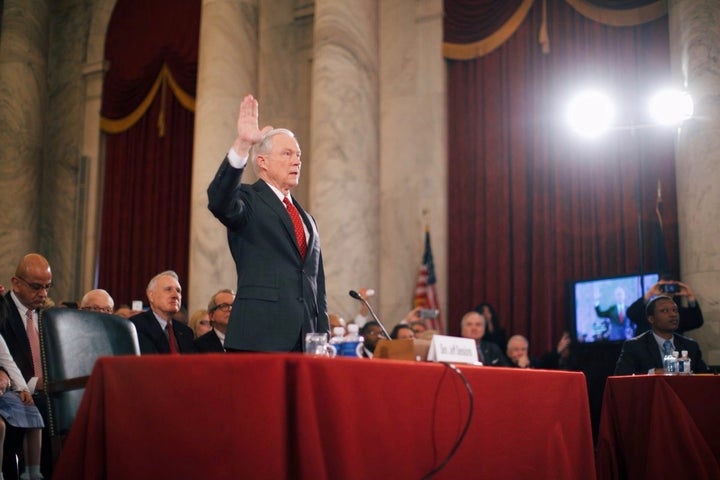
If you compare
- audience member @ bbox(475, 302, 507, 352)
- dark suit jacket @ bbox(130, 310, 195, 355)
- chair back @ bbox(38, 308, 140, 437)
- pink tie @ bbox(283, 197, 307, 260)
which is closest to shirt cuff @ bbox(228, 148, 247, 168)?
pink tie @ bbox(283, 197, 307, 260)

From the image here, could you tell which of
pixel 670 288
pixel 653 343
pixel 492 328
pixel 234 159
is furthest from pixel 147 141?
pixel 234 159

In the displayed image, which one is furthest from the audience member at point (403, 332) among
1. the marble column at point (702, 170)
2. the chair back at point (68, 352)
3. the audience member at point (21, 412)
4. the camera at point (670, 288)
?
the chair back at point (68, 352)

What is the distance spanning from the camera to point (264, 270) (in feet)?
10.7

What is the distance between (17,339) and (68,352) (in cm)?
210

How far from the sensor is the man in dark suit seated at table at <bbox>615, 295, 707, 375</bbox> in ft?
17.5

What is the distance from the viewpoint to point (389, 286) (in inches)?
350

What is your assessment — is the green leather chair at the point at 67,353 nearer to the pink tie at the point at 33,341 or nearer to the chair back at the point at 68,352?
the chair back at the point at 68,352

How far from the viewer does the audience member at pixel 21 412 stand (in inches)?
177

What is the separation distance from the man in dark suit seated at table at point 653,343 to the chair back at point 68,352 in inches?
132

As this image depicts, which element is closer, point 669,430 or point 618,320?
point 669,430

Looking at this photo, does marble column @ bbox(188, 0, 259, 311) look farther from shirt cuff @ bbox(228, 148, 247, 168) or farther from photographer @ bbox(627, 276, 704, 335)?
shirt cuff @ bbox(228, 148, 247, 168)

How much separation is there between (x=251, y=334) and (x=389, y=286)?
5.79 m

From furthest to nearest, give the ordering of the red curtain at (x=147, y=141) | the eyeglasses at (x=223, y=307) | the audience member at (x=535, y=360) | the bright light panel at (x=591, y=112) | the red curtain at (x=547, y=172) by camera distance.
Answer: the red curtain at (x=147, y=141), the red curtain at (x=547, y=172), the audience member at (x=535, y=360), the bright light panel at (x=591, y=112), the eyeglasses at (x=223, y=307)

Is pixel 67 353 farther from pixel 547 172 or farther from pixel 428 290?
pixel 547 172
